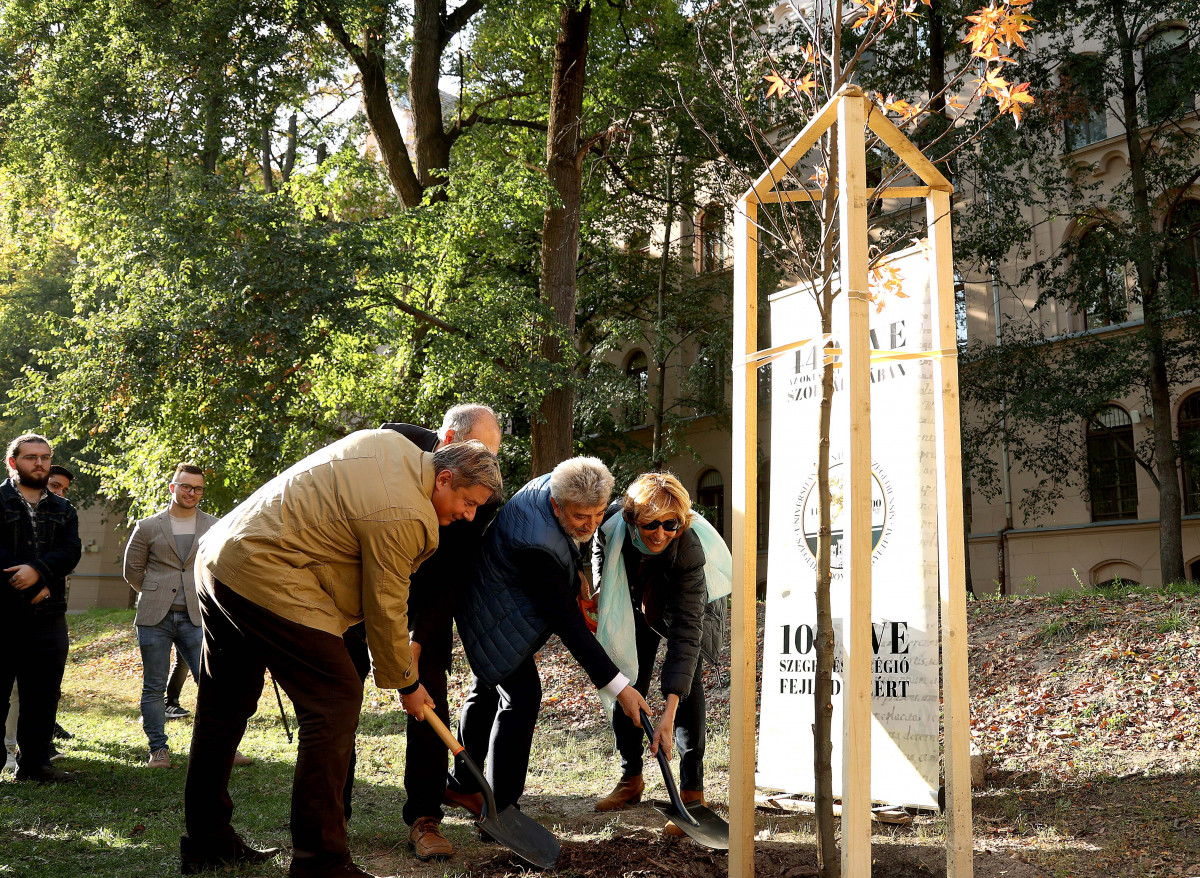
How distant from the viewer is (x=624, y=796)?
15.5 ft

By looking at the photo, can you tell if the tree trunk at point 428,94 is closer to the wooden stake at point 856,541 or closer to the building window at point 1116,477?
the wooden stake at point 856,541

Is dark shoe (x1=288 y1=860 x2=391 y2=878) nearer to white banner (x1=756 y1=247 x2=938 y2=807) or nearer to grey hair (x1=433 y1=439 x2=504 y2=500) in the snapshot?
grey hair (x1=433 y1=439 x2=504 y2=500)

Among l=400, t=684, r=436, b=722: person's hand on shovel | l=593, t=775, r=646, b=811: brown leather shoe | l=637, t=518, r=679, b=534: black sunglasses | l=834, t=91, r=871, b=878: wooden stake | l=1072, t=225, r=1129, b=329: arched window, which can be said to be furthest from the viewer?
l=1072, t=225, r=1129, b=329: arched window

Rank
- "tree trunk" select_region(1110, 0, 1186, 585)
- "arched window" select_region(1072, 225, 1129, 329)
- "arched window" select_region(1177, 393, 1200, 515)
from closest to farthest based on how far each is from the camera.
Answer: "tree trunk" select_region(1110, 0, 1186, 585), "arched window" select_region(1072, 225, 1129, 329), "arched window" select_region(1177, 393, 1200, 515)

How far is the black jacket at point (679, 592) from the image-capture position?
4.27 m

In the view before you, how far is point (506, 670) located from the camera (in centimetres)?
390

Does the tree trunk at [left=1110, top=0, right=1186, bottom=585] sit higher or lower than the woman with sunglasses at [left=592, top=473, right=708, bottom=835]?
higher

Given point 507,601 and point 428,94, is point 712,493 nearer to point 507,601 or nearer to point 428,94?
point 428,94

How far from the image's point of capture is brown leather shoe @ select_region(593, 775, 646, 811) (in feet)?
15.4

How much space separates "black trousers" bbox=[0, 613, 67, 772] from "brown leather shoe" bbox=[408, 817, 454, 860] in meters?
2.55

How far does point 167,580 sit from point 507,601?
3546 millimetres

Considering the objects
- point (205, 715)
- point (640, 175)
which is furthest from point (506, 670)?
point (640, 175)

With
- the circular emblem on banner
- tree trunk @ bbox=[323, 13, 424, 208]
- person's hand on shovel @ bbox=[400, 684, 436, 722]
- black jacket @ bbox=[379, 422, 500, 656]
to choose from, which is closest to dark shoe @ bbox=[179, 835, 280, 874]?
person's hand on shovel @ bbox=[400, 684, 436, 722]

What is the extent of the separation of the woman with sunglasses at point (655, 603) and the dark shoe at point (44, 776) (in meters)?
2.94
